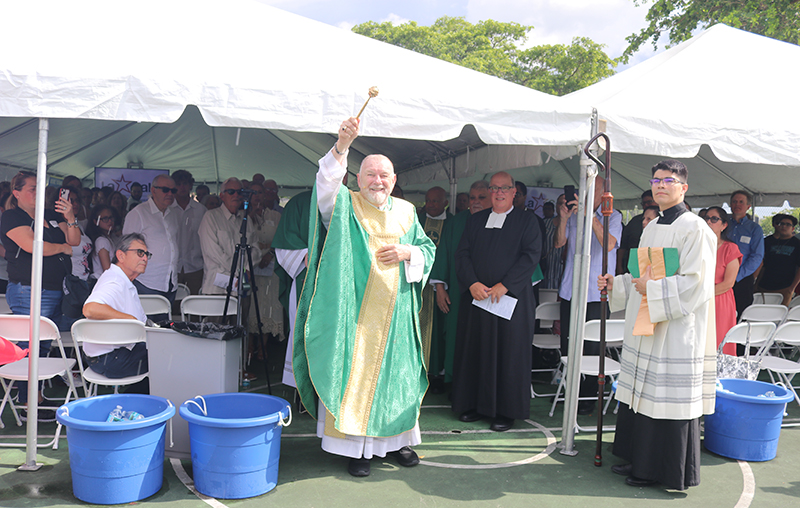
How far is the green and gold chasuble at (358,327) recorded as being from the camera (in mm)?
3324

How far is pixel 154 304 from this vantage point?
4633 millimetres

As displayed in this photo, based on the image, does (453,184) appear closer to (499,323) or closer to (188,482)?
(499,323)

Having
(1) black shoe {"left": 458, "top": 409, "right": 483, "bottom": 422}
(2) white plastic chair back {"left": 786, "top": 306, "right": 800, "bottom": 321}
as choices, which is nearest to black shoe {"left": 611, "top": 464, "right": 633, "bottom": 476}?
(1) black shoe {"left": 458, "top": 409, "right": 483, "bottom": 422}

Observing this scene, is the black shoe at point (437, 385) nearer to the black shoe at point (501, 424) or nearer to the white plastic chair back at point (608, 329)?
the black shoe at point (501, 424)

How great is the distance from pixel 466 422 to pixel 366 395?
1321 millimetres

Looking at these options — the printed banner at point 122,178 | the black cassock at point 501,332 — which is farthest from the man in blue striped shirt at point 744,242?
the printed banner at point 122,178

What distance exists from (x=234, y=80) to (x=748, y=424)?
12.3ft

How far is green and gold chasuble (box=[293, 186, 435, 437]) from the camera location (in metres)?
3.32

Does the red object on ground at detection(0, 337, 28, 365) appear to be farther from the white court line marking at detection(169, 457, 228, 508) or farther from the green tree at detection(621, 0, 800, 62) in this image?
the green tree at detection(621, 0, 800, 62)

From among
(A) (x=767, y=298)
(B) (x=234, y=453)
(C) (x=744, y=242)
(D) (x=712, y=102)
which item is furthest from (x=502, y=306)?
(A) (x=767, y=298)

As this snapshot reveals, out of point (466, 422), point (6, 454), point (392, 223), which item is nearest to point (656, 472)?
A: point (466, 422)

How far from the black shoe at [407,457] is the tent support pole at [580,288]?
1004 millimetres

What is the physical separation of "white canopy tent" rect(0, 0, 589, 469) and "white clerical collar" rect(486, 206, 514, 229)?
1.81ft

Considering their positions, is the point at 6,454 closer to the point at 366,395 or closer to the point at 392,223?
the point at 366,395
